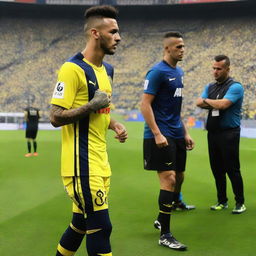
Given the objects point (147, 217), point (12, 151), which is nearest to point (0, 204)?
point (147, 217)

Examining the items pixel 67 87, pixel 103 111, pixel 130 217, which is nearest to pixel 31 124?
pixel 130 217

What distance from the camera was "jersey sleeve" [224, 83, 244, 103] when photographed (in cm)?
532

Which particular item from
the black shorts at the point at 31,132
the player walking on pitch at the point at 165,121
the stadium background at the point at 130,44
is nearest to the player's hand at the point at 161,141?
the player walking on pitch at the point at 165,121

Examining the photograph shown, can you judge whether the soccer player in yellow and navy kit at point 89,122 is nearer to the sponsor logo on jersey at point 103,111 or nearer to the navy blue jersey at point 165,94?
the sponsor logo on jersey at point 103,111

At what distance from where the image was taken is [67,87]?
2.79 meters

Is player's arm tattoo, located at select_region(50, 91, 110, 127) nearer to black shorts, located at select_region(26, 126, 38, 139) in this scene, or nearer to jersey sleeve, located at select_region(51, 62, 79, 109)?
jersey sleeve, located at select_region(51, 62, 79, 109)

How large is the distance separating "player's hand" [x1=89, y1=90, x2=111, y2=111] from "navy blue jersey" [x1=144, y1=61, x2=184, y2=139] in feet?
5.41

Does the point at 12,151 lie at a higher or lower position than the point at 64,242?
lower

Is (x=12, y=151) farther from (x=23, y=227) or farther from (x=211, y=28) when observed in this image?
(x=211, y=28)

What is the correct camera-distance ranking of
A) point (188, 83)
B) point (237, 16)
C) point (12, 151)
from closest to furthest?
1. point (12, 151)
2. point (188, 83)
3. point (237, 16)

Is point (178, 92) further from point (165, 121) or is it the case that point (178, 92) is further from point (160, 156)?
point (160, 156)

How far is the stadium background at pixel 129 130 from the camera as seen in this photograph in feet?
15.4

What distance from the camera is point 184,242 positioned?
14.5 ft

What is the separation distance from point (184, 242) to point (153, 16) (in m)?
43.3
